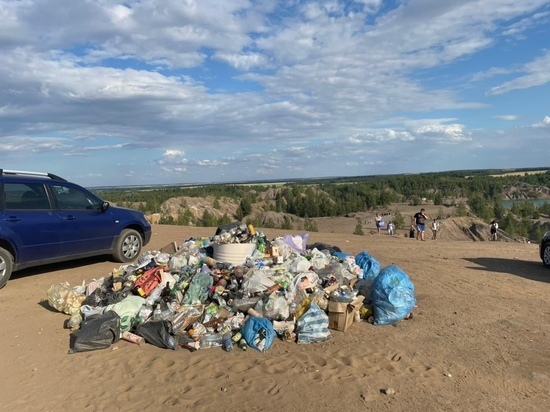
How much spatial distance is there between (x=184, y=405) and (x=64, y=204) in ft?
19.1

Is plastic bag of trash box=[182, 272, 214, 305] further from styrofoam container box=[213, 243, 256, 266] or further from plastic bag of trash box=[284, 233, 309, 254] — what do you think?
plastic bag of trash box=[284, 233, 309, 254]

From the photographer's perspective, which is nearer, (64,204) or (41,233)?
(41,233)

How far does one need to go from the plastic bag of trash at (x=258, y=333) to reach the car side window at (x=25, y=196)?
487 cm

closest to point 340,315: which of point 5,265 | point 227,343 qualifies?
point 227,343

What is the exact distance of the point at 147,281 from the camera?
287 inches

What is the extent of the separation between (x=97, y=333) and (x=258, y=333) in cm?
206

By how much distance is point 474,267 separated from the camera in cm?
1067

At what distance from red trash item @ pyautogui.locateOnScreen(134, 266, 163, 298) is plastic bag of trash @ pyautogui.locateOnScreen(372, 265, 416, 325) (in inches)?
135

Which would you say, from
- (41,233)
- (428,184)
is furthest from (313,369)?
(428,184)

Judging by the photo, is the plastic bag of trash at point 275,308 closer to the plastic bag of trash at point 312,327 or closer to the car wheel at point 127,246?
the plastic bag of trash at point 312,327

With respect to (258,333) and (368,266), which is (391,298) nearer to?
(258,333)

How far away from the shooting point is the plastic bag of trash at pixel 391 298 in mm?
6355

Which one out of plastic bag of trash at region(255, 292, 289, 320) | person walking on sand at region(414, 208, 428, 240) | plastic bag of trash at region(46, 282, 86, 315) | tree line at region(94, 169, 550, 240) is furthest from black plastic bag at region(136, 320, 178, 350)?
tree line at region(94, 169, 550, 240)

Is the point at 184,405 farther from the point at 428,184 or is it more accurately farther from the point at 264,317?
the point at 428,184
